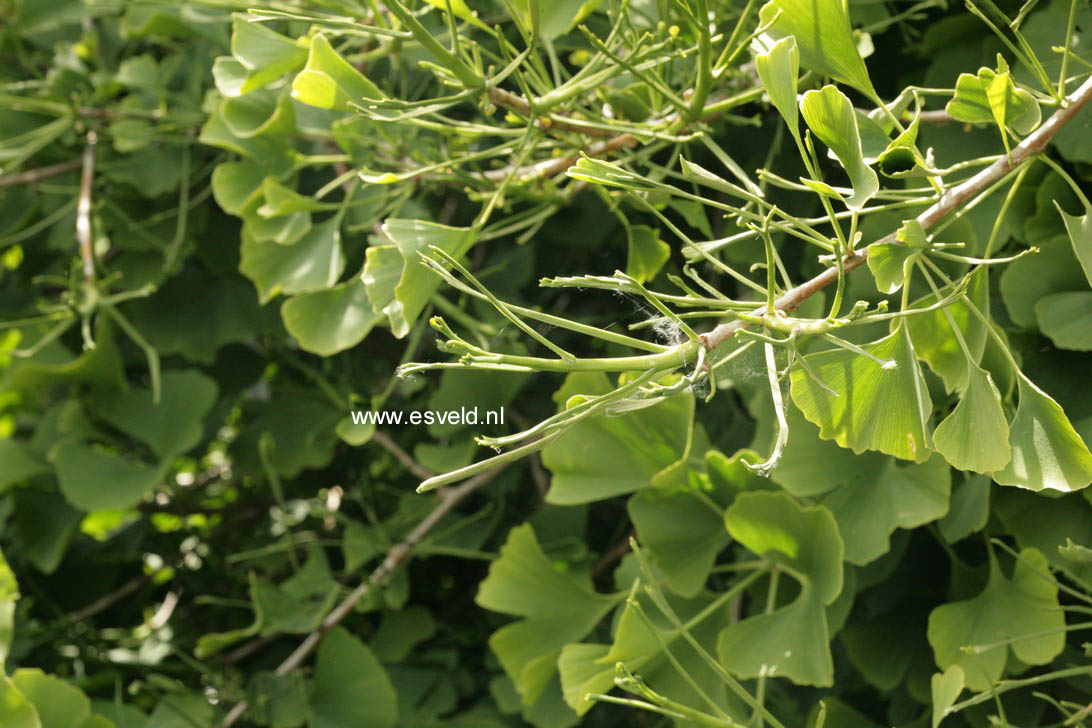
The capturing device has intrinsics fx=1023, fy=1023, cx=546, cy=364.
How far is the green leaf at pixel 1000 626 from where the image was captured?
1.57ft

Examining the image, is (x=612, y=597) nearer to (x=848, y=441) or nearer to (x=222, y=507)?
(x=848, y=441)

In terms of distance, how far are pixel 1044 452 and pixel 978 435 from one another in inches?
1.3

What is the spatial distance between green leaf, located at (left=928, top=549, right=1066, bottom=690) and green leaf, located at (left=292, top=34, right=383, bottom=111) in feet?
1.23

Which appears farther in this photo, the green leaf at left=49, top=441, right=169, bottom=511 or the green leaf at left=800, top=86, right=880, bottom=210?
the green leaf at left=49, top=441, right=169, bottom=511

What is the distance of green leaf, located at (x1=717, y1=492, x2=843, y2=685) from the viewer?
489mm

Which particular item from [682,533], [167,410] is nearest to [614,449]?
[682,533]

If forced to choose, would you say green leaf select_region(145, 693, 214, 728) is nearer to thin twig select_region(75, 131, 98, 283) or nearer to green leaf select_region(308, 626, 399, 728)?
green leaf select_region(308, 626, 399, 728)

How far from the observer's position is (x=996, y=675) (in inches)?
19.0

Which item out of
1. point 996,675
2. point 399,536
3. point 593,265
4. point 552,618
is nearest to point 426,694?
point 399,536

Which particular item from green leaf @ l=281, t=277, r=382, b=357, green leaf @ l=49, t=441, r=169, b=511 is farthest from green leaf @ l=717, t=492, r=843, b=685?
green leaf @ l=49, t=441, r=169, b=511

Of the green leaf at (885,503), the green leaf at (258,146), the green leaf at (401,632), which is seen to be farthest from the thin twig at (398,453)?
the green leaf at (885,503)

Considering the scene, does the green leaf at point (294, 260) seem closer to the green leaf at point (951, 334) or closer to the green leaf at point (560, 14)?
the green leaf at point (560, 14)

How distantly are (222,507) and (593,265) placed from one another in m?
0.42

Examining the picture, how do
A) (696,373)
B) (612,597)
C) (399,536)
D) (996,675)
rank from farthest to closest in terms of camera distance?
(399,536), (612,597), (996,675), (696,373)
